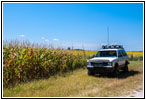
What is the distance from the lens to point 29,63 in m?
10.7

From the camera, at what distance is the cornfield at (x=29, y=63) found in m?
9.51

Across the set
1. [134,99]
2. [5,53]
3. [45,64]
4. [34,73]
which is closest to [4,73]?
[5,53]

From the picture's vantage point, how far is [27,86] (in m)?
9.19

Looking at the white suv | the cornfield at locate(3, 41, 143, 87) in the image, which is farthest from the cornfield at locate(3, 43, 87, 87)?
the white suv

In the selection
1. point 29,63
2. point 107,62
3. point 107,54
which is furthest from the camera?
point 107,54

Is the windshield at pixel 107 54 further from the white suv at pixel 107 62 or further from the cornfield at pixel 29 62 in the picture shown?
the cornfield at pixel 29 62

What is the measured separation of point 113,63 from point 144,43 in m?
2.44

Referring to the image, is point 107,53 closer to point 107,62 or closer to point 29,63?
point 107,62

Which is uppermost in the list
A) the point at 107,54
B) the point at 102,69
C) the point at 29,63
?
the point at 107,54

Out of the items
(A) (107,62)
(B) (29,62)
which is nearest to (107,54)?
(A) (107,62)

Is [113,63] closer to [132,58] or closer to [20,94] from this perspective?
[20,94]

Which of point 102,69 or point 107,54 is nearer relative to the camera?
point 102,69

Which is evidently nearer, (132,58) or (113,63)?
(113,63)

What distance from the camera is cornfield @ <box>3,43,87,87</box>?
31.2 feet
